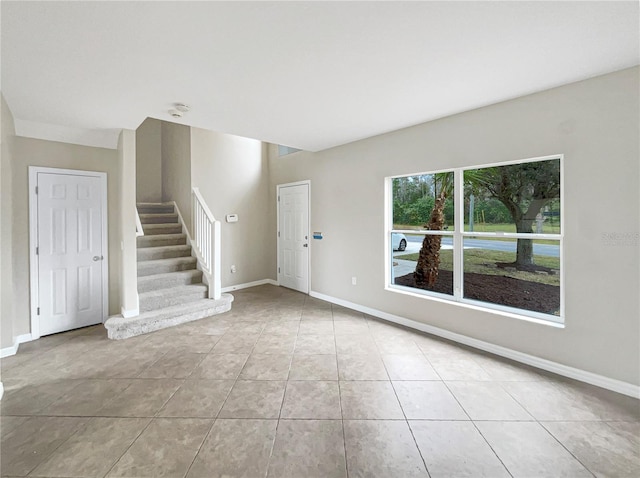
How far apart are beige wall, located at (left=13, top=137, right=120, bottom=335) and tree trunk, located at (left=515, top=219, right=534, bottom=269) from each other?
16.8 feet

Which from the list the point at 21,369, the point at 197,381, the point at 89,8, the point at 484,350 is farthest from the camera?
the point at 484,350

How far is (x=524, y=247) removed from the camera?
9.44 ft

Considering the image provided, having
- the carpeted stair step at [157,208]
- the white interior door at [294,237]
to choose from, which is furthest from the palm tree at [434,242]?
the carpeted stair step at [157,208]

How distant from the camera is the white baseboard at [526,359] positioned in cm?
227

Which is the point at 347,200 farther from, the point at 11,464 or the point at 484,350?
the point at 11,464

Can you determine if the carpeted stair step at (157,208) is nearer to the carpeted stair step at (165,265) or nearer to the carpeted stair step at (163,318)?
the carpeted stair step at (165,265)

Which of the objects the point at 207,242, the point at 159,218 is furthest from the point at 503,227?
the point at 159,218

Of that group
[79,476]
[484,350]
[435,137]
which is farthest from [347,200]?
[79,476]

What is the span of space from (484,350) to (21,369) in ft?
15.4

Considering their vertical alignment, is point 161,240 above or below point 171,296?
above

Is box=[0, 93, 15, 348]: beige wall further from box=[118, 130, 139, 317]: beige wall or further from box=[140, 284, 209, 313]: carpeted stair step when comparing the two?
box=[140, 284, 209, 313]: carpeted stair step

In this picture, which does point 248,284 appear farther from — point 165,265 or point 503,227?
point 503,227

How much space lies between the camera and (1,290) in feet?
8.96

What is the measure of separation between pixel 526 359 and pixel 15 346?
5411 mm
